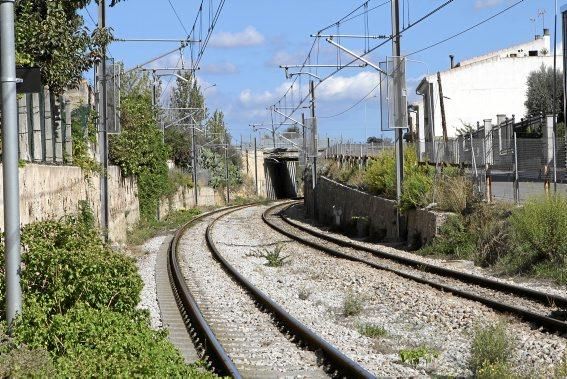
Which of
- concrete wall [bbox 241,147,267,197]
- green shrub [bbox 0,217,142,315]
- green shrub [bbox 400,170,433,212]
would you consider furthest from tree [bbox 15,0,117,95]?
concrete wall [bbox 241,147,267,197]

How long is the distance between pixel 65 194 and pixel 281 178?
99119 mm

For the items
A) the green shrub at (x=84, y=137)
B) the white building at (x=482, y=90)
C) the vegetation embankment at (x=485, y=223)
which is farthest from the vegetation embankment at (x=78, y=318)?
the white building at (x=482, y=90)

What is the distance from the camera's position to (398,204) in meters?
32.7

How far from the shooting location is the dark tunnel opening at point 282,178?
117 meters

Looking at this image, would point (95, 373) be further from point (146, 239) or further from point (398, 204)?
point (146, 239)

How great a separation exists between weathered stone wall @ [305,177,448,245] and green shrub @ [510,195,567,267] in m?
6.94

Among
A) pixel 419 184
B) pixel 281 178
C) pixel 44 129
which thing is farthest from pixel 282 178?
pixel 44 129

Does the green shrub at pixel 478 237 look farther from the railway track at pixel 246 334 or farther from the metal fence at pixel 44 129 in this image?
the metal fence at pixel 44 129

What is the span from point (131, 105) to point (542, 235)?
102 ft

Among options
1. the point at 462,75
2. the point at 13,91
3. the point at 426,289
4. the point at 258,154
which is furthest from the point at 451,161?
the point at 258,154

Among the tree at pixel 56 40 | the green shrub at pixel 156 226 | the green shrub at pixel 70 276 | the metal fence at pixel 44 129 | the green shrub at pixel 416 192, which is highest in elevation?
the tree at pixel 56 40

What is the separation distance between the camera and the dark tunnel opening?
117 m

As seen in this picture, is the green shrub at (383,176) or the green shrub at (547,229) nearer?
the green shrub at (547,229)

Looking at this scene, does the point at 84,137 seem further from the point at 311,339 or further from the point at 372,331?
the point at 311,339
